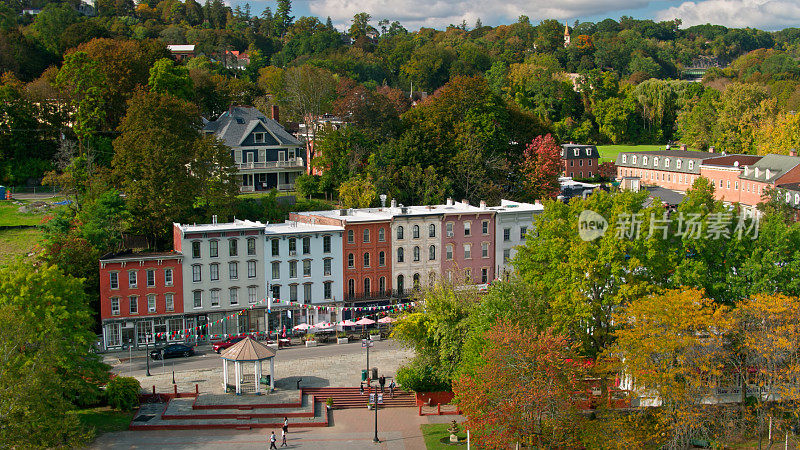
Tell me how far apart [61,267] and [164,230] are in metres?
8.91

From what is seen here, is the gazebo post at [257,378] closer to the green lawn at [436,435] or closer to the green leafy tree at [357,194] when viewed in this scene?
the green lawn at [436,435]

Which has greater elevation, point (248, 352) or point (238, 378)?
point (248, 352)

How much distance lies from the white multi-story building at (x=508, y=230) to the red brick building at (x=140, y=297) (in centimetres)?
2404

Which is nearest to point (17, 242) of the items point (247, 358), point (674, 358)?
point (247, 358)

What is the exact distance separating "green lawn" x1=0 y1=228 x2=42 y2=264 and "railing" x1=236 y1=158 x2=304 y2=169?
20.2 m

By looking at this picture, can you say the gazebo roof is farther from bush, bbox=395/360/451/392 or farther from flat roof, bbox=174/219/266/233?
flat roof, bbox=174/219/266/233

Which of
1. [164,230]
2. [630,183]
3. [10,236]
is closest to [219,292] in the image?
[164,230]

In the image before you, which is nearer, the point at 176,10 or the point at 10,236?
the point at 10,236

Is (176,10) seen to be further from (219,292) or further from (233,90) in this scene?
(219,292)

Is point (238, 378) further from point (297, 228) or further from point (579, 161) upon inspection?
point (579, 161)

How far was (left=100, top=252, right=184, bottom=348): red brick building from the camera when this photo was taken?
185 ft

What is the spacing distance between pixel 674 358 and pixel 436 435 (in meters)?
12.7

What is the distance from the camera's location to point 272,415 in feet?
153

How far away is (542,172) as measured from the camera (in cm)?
8244
